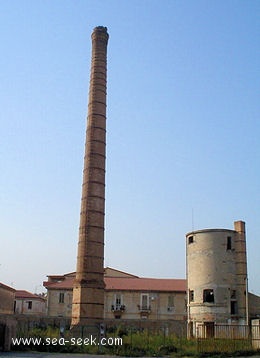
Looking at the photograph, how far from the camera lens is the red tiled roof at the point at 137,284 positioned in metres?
39.0

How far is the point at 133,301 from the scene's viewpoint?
38781 mm

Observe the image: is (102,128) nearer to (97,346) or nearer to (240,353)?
(97,346)

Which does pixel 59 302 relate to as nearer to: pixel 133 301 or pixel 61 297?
pixel 61 297

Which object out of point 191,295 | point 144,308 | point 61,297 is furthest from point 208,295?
point 61,297

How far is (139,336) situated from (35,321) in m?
11.3

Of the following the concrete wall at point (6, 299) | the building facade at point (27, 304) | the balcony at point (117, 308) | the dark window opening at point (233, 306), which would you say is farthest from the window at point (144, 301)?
the building facade at point (27, 304)

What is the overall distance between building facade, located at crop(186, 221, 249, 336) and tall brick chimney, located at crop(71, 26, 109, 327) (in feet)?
26.3

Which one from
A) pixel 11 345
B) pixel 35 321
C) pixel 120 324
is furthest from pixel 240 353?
pixel 35 321

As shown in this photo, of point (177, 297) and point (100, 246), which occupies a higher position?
point (100, 246)

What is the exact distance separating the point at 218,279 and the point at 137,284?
12.7 metres

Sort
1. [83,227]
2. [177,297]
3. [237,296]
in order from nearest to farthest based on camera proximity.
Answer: [83,227]
[237,296]
[177,297]

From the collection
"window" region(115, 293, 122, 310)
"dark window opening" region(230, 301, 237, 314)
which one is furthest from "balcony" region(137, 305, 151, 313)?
"dark window opening" region(230, 301, 237, 314)

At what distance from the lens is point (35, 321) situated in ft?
103

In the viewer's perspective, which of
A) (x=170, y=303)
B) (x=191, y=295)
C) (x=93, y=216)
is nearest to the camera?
(x=93, y=216)
